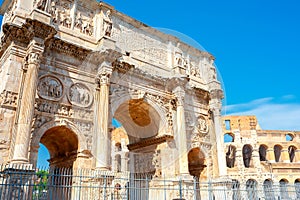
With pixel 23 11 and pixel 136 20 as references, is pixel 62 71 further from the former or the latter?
pixel 136 20

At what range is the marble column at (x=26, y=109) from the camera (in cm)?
794

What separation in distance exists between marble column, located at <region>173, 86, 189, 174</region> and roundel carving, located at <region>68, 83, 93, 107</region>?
4.34m

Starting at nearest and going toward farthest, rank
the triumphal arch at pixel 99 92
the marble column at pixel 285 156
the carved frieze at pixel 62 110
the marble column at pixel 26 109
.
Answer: the marble column at pixel 26 109 → the triumphal arch at pixel 99 92 → the carved frieze at pixel 62 110 → the marble column at pixel 285 156

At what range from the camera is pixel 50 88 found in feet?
31.8

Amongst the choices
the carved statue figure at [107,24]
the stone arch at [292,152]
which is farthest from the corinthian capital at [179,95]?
the stone arch at [292,152]

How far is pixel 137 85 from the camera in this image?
40.7 ft

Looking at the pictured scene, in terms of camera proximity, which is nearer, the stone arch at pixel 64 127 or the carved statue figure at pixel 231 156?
the stone arch at pixel 64 127

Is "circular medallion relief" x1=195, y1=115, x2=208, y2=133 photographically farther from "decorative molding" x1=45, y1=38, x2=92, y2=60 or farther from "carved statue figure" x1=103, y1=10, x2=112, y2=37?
"decorative molding" x1=45, y1=38, x2=92, y2=60

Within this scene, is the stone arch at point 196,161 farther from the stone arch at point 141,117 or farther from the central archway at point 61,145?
the central archway at point 61,145

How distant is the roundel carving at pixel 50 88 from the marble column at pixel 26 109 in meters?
0.64

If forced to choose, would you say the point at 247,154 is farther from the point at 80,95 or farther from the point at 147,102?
the point at 80,95

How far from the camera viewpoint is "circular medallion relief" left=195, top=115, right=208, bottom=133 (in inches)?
565

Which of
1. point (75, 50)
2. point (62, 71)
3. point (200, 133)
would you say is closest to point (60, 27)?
point (75, 50)

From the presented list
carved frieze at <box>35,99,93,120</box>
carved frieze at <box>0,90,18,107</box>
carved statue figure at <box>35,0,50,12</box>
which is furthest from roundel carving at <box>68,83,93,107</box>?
carved statue figure at <box>35,0,50,12</box>
